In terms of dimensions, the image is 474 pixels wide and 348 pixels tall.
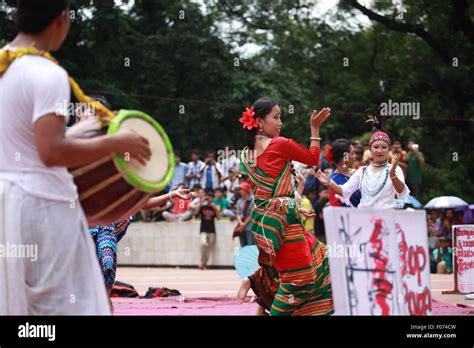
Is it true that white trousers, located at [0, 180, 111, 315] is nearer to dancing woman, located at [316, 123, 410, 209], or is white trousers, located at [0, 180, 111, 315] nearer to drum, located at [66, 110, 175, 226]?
drum, located at [66, 110, 175, 226]

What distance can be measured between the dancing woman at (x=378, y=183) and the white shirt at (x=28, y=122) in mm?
5140

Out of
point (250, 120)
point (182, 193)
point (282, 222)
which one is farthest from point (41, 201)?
point (250, 120)

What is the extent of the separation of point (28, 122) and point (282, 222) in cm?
423

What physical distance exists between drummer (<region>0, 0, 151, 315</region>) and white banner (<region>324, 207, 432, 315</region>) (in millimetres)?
1308

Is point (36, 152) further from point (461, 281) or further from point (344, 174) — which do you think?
point (461, 281)

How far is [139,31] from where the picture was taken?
105 feet

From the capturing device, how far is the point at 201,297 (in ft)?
42.1

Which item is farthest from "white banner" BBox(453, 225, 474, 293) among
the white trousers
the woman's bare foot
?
the white trousers

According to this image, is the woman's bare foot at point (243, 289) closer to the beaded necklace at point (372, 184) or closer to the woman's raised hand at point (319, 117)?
the beaded necklace at point (372, 184)

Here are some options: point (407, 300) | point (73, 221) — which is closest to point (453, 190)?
point (407, 300)

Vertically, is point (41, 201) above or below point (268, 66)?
below

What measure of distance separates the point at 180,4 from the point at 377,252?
2601 centimetres

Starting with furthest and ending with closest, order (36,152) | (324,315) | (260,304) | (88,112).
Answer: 1. (260,304)
2. (324,315)
3. (88,112)
4. (36,152)

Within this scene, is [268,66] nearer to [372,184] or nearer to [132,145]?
[372,184]
